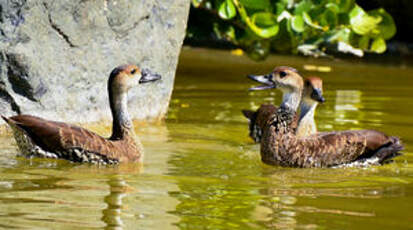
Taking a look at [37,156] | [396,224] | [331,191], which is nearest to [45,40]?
[37,156]

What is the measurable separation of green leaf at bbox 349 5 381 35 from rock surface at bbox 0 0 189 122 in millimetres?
2516

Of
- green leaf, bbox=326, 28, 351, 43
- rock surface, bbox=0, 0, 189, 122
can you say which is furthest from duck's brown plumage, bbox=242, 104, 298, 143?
green leaf, bbox=326, 28, 351, 43

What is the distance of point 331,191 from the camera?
295 inches

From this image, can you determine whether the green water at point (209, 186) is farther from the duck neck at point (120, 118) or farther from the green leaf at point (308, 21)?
the green leaf at point (308, 21)

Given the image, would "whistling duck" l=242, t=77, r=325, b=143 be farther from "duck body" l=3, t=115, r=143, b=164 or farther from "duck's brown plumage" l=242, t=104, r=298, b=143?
"duck body" l=3, t=115, r=143, b=164

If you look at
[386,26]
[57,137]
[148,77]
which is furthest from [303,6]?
[57,137]

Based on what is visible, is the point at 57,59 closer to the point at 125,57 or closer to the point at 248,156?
the point at 125,57

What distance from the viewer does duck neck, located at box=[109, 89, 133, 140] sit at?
9.15m

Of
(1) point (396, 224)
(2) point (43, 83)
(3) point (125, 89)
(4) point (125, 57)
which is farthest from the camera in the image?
(4) point (125, 57)

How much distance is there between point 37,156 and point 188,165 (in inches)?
51.9

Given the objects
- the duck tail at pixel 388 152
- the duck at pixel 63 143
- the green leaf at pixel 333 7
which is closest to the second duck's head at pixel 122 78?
the duck at pixel 63 143

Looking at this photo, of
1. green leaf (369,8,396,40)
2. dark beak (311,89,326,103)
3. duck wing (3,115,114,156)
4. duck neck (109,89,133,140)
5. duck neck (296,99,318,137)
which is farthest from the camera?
green leaf (369,8,396,40)

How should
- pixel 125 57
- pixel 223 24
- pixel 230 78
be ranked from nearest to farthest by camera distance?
pixel 125 57
pixel 223 24
pixel 230 78

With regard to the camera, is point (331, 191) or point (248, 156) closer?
point (331, 191)
